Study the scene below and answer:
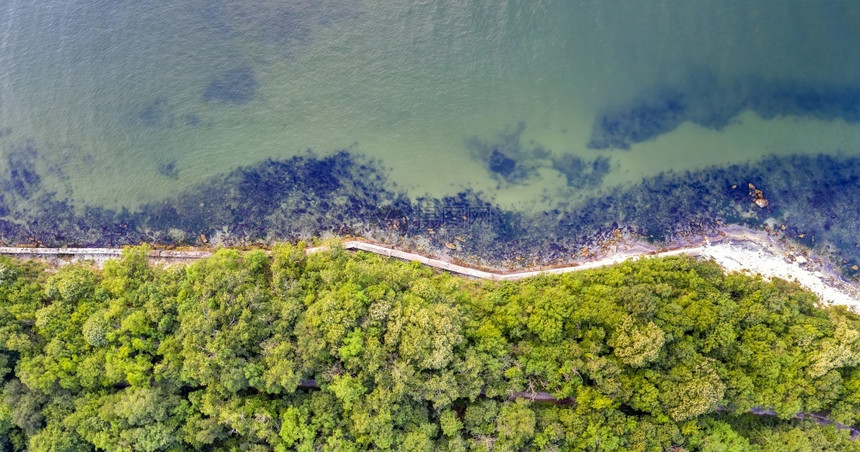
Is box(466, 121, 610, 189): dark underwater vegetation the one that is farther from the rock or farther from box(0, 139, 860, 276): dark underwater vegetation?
box(0, 139, 860, 276): dark underwater vegetation

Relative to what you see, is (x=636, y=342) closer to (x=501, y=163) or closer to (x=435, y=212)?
(x=501, y=163)

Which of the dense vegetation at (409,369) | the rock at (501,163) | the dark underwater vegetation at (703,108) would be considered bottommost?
the dense vegetation at (409,369)

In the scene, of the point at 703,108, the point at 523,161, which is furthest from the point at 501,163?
the point at 703,108

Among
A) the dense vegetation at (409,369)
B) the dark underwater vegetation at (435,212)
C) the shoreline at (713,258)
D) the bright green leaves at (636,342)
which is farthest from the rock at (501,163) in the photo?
the bright green leaves at (636,342)

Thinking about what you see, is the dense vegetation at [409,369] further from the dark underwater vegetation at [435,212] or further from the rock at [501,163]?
the rock at [501,163]

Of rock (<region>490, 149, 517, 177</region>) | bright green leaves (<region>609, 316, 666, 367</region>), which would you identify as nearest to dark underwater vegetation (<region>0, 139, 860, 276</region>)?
rock (<region>490, 149, 517, 177</region>)

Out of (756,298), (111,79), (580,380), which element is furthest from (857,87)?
(111,79)

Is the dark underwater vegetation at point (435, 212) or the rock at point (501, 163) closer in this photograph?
the dark underwater vegetation at point (435, 212)
